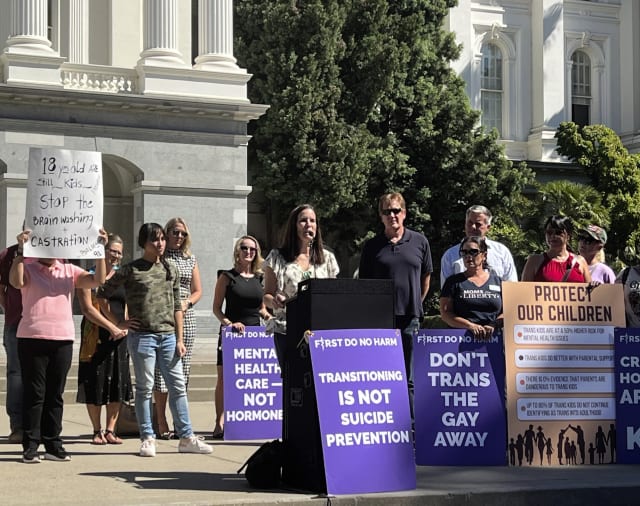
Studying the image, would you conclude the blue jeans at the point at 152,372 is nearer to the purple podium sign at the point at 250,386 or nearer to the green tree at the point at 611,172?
the purple podium sign at the point at 250,386

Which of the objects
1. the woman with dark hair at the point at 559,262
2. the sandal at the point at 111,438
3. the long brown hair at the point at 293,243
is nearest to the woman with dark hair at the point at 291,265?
Answer: the long brown hair at the point at 293,243

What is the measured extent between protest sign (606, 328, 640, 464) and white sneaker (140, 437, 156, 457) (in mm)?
3782

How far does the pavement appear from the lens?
25.5 feet

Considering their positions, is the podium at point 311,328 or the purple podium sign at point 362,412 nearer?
the purple podium sign at point 362,412

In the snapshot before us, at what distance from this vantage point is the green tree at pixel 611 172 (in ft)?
117

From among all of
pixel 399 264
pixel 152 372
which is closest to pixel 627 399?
pixel 399 264

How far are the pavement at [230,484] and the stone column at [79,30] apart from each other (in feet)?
63.4

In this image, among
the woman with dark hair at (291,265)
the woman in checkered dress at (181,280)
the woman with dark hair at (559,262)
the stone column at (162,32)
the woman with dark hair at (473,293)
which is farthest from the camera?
the stone column at (162,32)

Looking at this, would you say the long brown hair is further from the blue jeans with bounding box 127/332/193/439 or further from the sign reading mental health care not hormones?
the blue jeans with bounding box 127/332/193/439

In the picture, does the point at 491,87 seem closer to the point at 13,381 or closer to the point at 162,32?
the point at 162,32

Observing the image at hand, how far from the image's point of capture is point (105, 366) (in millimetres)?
11266

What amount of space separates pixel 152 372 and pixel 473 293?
281 cm

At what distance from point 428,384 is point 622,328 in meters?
1.77

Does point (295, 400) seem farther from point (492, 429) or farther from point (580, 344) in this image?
point (580, 344)
